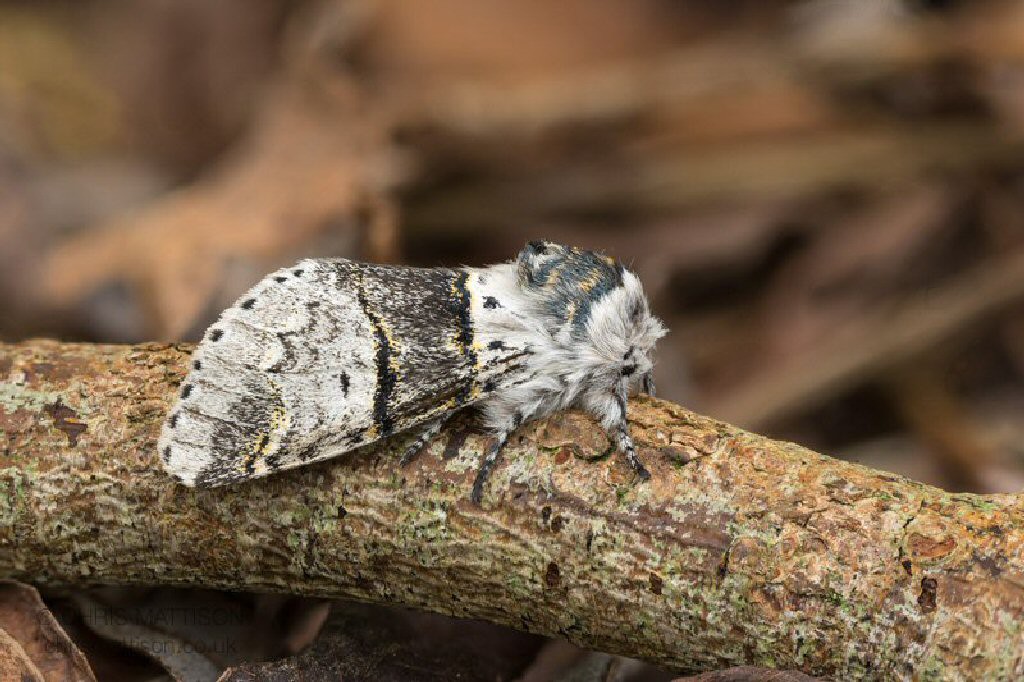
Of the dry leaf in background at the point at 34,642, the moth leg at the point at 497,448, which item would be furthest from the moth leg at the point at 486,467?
the dry leaf in background at the point at 34,642

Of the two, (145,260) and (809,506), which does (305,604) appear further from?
(145,260)

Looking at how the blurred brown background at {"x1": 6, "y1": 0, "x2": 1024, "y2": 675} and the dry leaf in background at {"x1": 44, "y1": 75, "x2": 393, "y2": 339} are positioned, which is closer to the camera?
the dry leaf in background at {"x1": 44, "y1": 75, "x2": 393, "y2": 339}

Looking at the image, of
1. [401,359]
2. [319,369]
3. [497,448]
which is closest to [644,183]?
[401,359]

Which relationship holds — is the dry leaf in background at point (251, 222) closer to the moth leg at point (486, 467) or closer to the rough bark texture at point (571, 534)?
the rough bark texture at point (571, 534)

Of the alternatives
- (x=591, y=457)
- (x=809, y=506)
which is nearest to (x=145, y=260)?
(x=591, y=457)

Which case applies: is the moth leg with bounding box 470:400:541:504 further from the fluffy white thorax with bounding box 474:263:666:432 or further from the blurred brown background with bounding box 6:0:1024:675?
the blurred brown background with bounding box 6:0:1024:675

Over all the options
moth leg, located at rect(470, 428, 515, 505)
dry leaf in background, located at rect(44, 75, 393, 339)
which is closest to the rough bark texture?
moth leg, located at rect(470, 428, 515, 505)
